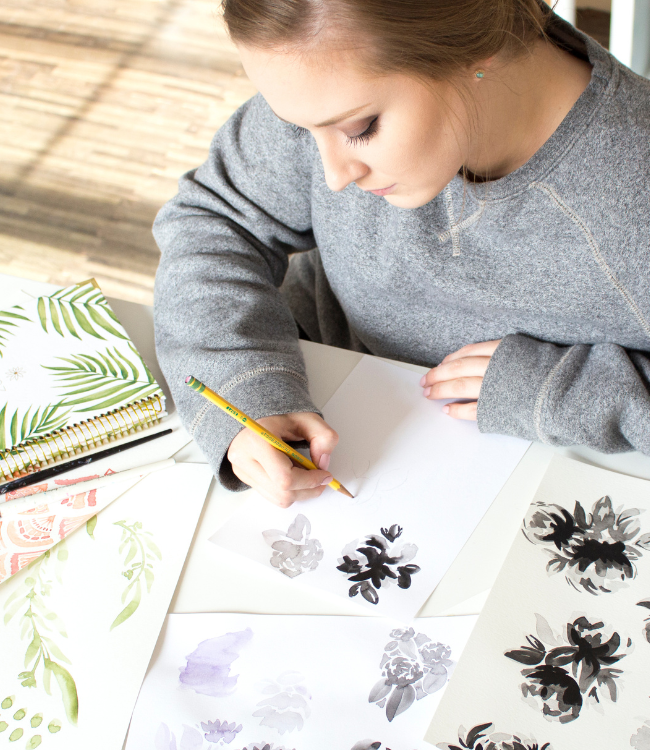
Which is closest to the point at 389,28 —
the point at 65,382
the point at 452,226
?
the point at 452,226

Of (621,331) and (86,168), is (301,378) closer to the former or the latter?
(621,331)

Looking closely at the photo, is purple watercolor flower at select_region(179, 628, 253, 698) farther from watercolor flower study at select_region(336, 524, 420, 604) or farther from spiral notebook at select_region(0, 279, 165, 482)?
spiral notebook at select_region(0, 279, 165, 482)

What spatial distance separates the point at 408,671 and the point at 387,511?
0.15 m

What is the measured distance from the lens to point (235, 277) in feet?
2.82

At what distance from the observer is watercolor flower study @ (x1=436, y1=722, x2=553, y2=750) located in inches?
20.0

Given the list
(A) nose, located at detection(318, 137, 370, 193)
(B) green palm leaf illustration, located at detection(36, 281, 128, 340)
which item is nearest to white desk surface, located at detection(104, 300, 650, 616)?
(B) green palm leaf illustration, located at detection(36, 281, 128, 340)

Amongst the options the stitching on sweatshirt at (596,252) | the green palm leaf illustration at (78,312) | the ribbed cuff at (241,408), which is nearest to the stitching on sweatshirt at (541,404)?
the stitching on sweatshirt at (596,252)

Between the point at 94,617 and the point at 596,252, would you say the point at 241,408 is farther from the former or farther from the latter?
the point at 596,252

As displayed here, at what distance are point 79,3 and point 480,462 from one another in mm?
3278

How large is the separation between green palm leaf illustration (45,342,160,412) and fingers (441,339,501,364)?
347 millimetres

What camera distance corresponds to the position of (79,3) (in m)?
3.13

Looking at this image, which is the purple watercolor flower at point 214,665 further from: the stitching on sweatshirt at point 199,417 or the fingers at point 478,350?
the fingers at point 478,350

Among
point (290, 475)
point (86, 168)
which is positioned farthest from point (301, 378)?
point (86, 168)

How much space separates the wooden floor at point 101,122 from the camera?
2129 millimetres
